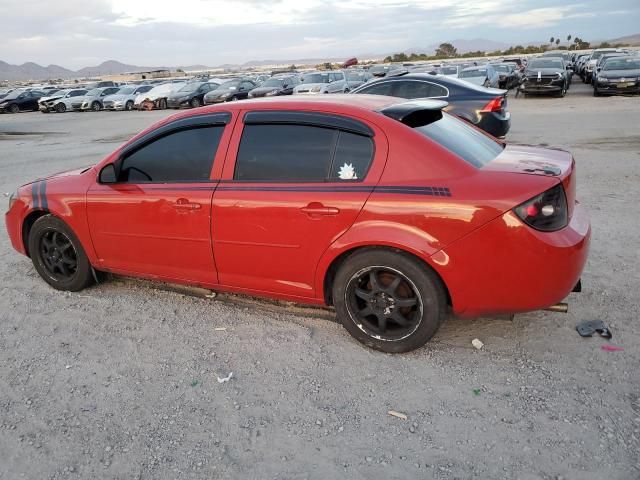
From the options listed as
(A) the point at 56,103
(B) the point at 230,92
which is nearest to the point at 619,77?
(B) the point at 230,92

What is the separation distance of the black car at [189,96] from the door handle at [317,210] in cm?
2679

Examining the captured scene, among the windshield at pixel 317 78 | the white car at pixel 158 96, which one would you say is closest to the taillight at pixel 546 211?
the windshield at pixel 317 78

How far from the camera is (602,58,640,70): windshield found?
21.4 m

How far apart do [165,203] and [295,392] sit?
1745mm

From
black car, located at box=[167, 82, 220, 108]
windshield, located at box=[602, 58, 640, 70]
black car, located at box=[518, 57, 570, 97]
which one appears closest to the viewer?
windshield, located at box=[602, 58, 640, 70]

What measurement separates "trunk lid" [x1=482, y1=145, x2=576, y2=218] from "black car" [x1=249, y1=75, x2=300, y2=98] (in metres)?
23.0

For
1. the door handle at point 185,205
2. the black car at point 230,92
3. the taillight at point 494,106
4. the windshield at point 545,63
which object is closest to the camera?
the door handle at point 185,205

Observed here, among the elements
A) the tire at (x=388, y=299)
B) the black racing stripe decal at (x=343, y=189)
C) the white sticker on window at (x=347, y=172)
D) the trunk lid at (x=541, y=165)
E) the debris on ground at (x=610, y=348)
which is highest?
the white sticker on window at (x=347, y=172)

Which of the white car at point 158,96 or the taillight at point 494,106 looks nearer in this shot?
the taillight at point 494,106

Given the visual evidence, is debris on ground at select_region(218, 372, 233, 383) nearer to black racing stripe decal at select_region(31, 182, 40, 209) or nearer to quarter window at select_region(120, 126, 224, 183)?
quarter window at select_region(120, 126, 224, 183)

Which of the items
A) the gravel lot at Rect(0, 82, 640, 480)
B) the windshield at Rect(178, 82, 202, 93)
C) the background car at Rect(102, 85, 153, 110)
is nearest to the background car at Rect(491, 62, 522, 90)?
the windshield at Rect(178, 82, 202, 93)

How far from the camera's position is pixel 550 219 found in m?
3.08

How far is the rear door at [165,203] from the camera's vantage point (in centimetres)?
388

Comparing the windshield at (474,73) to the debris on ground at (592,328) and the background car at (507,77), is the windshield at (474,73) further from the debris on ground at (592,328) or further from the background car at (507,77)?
the debris on ground at (592,328)
